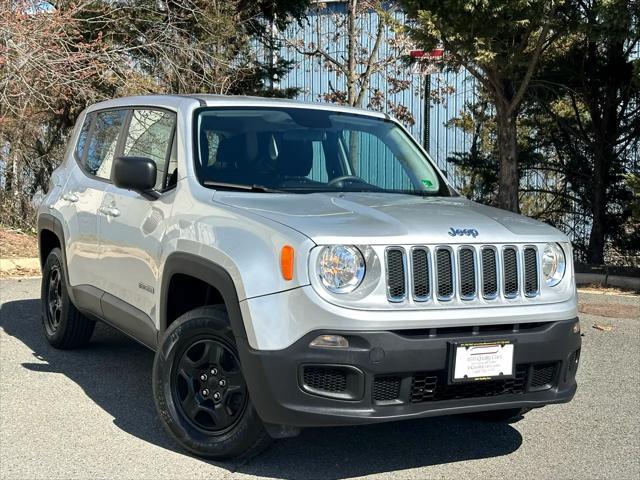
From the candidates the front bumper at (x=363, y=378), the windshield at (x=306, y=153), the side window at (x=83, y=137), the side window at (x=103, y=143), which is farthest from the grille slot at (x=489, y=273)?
the side window at (x=83, y=137)

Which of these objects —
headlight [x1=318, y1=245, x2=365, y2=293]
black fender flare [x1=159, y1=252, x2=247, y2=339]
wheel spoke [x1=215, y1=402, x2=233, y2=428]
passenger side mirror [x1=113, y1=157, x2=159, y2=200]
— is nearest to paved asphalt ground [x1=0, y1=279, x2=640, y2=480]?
wheel spoke [x1=215, y1=402, x2=233, y2=428]

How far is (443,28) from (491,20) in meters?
0.60

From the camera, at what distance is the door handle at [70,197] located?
638cm

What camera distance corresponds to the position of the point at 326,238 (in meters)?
4.04

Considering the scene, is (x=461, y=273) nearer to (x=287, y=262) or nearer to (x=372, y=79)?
(x=287, y=262)

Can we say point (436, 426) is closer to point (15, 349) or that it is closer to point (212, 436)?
point (212, 436)

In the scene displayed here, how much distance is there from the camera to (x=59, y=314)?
22.8ft

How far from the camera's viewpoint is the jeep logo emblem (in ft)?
14.1

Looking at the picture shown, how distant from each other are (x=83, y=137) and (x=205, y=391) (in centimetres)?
301

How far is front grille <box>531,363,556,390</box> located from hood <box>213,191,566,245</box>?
2.08 feet

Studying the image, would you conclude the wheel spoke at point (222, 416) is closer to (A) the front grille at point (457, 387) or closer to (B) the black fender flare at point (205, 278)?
(B) the black fender flare at point (205, 278)

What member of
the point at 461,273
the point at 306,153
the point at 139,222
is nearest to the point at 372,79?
the point at 306,153

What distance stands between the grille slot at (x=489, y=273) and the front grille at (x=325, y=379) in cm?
82

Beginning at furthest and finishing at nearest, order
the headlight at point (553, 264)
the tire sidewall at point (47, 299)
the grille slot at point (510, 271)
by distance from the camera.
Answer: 1. the tire sidewall at point (47, 299)
2. the headlight at point (553, 264)
3. the grille slot at point (510, 271)
